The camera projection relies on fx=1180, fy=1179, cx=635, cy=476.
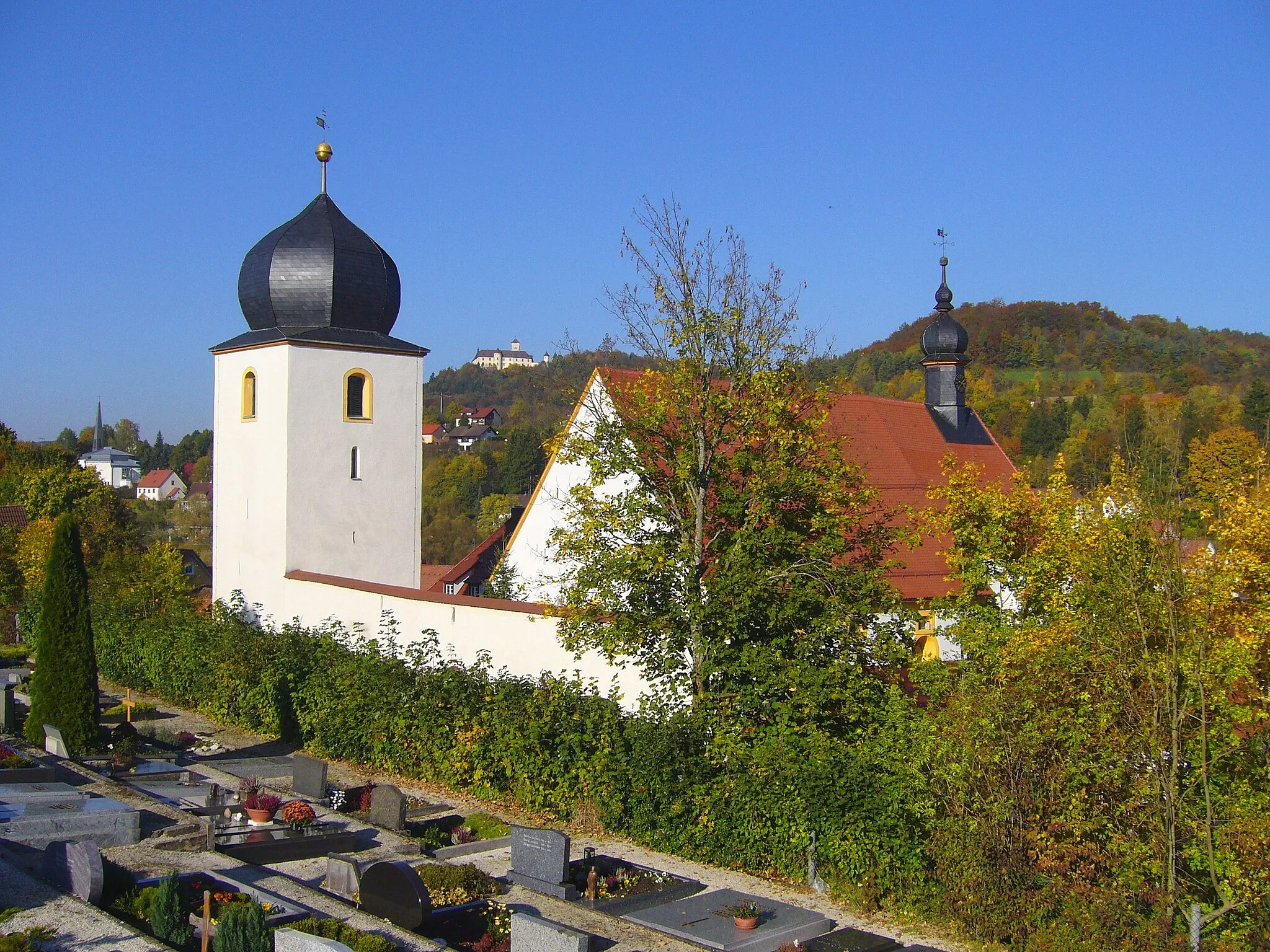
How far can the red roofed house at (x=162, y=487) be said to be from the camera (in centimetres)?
13450

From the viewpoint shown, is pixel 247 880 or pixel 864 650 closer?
pixel 247 880

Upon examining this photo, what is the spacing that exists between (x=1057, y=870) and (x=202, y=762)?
10820 mm

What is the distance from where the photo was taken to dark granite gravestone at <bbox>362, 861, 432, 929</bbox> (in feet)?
29.3

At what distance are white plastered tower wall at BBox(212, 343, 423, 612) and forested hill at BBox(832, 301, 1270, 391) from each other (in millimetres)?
51741

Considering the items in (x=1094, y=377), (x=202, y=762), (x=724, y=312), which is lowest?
(x=202, y=762)

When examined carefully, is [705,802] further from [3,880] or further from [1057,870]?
[3,880]

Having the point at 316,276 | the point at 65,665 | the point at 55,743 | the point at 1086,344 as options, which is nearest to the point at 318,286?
the point at 316,276

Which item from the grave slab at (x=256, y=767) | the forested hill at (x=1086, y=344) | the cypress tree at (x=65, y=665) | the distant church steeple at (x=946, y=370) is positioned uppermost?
the forested hill at (x=1086, y=344)

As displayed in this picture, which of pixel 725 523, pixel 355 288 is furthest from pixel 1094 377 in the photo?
pixel 725 523

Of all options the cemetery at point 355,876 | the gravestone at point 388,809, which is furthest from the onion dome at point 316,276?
the gravestone at point 388,809

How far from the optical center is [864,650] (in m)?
11.4

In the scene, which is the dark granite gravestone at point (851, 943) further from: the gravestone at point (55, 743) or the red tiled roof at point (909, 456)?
the gravestone at point (55, 743)

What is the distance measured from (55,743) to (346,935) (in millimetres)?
8376

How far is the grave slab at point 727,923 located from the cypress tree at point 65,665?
→ 8.94 meters
